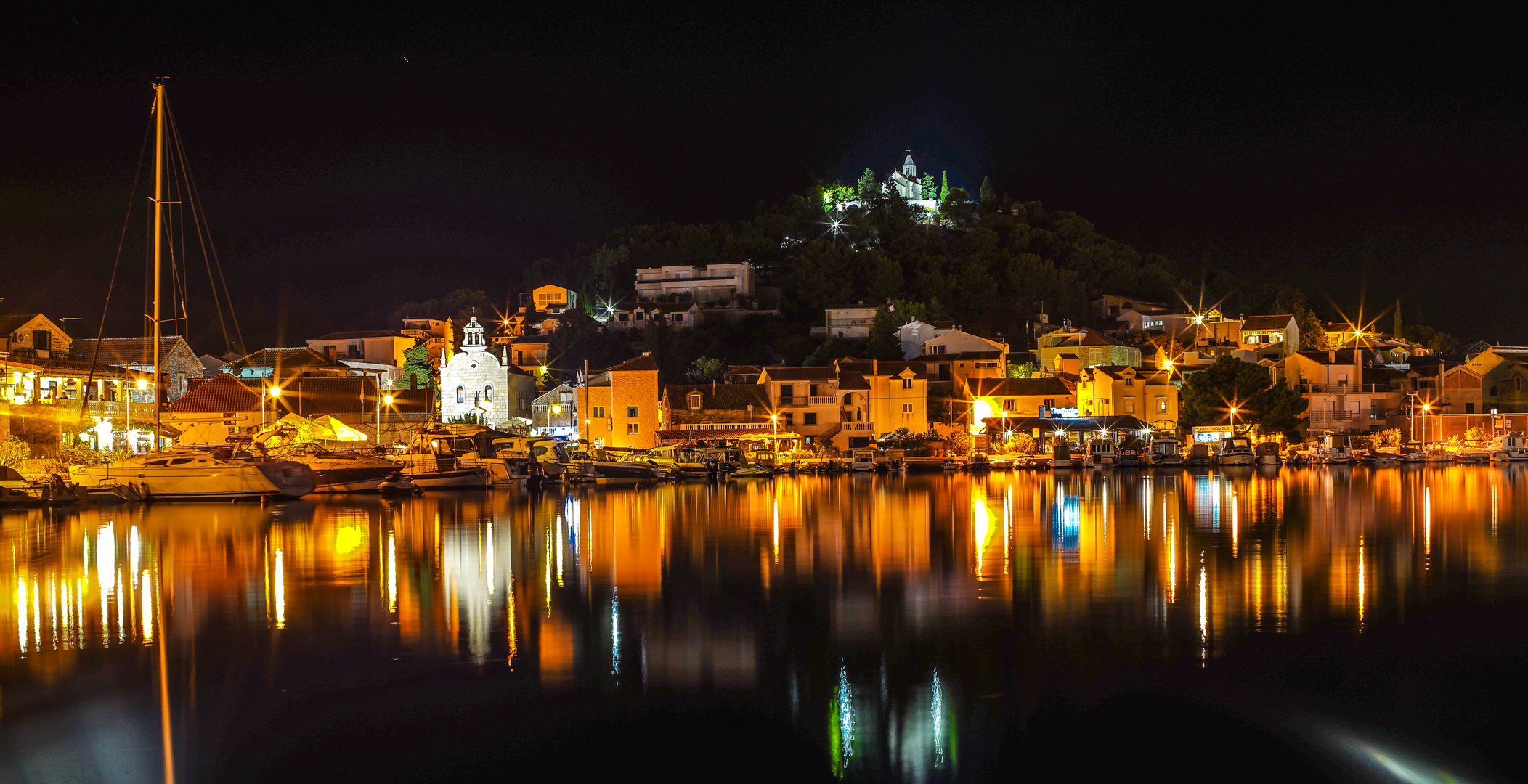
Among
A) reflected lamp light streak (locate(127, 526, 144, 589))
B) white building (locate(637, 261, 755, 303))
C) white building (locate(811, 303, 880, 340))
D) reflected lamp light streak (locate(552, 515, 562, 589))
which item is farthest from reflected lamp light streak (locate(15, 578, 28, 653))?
white building (locate(637, 261, 755, 303))

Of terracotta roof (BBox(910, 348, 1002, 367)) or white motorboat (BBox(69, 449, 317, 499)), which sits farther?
terracotta roof (BBox(910, 348, 1002, 367))

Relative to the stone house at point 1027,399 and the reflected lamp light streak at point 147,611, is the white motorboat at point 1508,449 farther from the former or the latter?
the reflected lamp light streak at point 147,611

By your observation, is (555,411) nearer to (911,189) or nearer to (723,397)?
(723,397)

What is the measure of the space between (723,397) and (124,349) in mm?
21829

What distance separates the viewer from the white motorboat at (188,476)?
25234mm

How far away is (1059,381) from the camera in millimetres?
45688

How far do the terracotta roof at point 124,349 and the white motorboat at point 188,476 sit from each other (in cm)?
1360

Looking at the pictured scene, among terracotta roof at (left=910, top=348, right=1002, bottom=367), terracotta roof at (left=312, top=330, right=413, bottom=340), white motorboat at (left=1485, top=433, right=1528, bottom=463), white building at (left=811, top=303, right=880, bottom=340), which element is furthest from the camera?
white building at (left=811, top=303, right=880, bottom=340)

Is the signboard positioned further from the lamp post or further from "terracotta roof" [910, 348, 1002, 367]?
the lamp post

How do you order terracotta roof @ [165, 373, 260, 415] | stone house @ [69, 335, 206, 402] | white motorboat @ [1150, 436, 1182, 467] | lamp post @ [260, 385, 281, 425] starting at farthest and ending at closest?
white motorboat @ [1150, 436, 1182, 467]
stone house @ [69, 335, 206, 402]
terracotta roof @ [165, 373, 260, 415]
lamp post @ [260, 385, 281, 425]

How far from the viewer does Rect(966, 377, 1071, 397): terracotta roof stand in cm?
4500

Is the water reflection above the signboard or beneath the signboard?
beneath

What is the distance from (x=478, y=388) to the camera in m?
45.1

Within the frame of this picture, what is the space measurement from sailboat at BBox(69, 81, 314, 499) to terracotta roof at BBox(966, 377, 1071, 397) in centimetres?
2772
